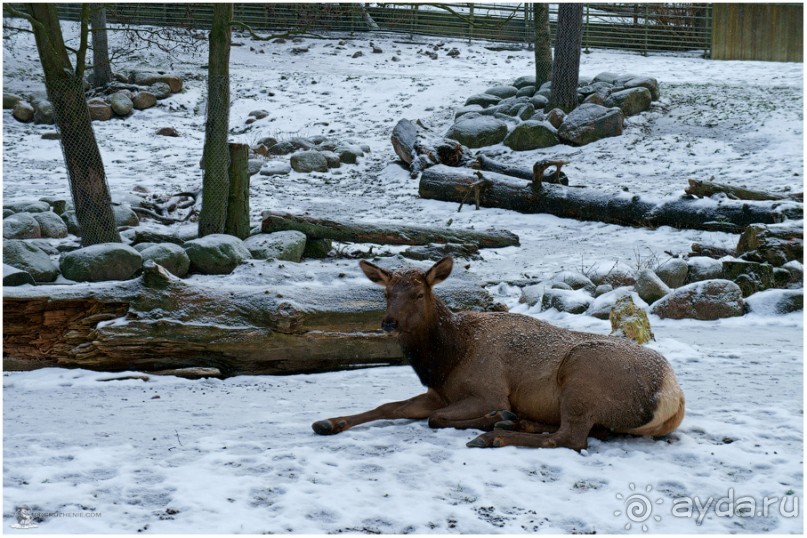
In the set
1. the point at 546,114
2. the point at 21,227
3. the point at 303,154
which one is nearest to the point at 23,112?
the point at 303,154

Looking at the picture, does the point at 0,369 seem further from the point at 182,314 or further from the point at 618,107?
the point at 618,107

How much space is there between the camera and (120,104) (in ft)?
81.5

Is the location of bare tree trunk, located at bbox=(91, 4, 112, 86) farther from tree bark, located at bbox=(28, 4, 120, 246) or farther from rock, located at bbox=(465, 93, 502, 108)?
tree bark, located at bbox=(28, 4, 120, 246)

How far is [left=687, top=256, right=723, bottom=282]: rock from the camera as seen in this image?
10.4 meters

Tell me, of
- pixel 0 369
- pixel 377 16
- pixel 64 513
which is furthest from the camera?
pixel 377 16

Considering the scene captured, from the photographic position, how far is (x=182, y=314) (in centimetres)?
704

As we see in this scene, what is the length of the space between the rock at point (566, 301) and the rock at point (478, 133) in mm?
12090

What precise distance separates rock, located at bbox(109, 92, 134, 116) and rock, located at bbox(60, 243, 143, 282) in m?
15.6

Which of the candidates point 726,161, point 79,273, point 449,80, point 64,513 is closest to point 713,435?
point 64,513

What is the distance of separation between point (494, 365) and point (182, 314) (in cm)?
293

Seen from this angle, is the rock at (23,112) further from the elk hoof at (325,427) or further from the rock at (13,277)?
the elk hoof at (325,427)

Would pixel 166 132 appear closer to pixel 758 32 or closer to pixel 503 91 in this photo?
pixel 503 91

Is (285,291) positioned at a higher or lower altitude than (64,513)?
higher

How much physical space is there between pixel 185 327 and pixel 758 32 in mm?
27264
